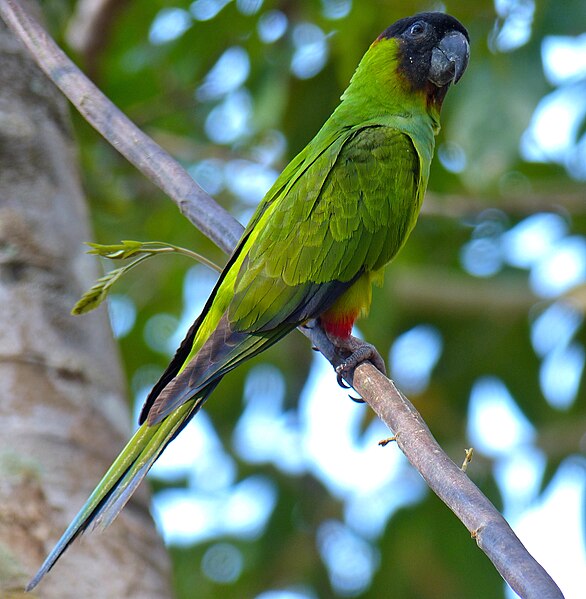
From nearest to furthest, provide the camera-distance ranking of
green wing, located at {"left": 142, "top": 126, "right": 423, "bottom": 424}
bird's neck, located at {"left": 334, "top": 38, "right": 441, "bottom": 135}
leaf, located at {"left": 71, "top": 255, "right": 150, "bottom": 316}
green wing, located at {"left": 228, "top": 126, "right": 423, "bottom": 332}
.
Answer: leaf, located at {"left": 71, "top": 255, "right": 150, "bottom": 316} < green wing, located at {"left": 142, "top": 126, "right": 423, "bottom": 424} < green wing, located at {"left": 228, "top": 126, "right": 423, "bottom": 332} < bird's neck, located at {"left": 334, "top": 38, "right": 441, "bottom": 135}

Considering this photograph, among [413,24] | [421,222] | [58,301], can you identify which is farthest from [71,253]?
[421,222]

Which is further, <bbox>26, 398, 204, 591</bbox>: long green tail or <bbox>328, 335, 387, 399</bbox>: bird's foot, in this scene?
<bbox>328, 335, 387, 399</bbox>: bird's foot

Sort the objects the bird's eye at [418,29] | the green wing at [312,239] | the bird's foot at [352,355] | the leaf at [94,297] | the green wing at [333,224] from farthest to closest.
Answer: the bird's eye at [418,29] → the green wing at [333,224] → the green wing at [312,239] → the bird's foot at [352,355] → the leaf at [94,297]

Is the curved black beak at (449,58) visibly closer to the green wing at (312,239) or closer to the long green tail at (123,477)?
the green wing at (312,239)

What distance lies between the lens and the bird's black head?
4250 millimetres

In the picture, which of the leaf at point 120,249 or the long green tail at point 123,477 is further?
the leaf at point 120,249

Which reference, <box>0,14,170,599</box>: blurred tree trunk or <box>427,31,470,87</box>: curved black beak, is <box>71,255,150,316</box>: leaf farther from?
<box>427,31,470,87</box>: curved black beak

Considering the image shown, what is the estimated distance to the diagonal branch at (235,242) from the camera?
72.4 inches

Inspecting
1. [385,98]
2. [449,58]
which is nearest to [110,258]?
[385,98]

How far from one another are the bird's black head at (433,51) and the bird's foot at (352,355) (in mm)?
1352

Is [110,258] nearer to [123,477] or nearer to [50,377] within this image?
[50,377]

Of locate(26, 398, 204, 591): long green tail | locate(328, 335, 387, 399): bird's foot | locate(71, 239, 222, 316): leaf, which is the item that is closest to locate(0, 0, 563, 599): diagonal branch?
locate(328, 335, 387, 399): bird's foot

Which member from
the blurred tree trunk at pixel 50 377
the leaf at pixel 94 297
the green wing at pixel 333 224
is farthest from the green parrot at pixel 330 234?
the leaf at pixel 94 297

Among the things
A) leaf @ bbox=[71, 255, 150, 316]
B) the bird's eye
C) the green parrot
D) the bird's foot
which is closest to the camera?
leaf @ bbox=[71, 255, 150, 316]
